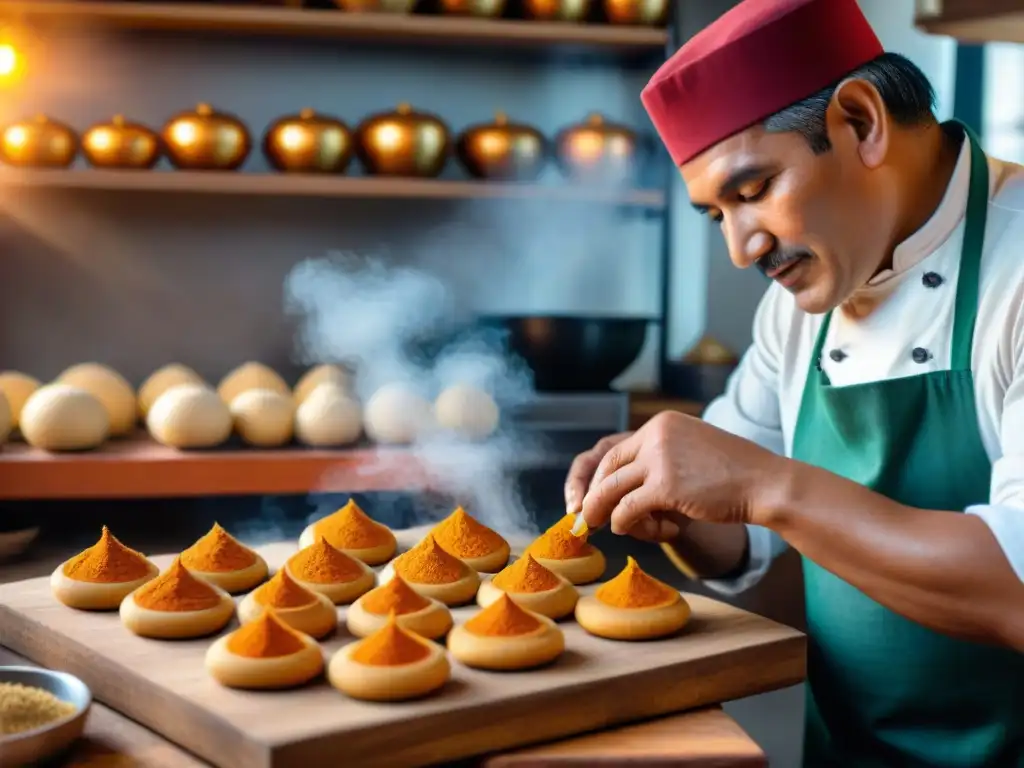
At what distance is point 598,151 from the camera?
300 centimetres

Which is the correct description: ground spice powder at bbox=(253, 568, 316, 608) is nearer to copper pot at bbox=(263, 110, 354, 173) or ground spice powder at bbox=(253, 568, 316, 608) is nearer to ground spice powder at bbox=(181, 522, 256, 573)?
ground spice powder at bbox=(181, 522, 256, 573)

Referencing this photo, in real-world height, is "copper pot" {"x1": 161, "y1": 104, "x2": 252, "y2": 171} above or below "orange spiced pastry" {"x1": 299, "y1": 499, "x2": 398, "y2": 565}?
above

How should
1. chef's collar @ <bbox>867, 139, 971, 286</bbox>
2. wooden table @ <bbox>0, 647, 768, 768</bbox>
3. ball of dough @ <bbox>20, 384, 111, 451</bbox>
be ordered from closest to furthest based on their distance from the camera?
wooden table @ <bbox>0, 647, 768, 768</bbox>
chef's collar @ <bbox>867, 139, 971, 286</bbox>
ball of dough @ <bbox>20, 384, 111, 451</bbox>

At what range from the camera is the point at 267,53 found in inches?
127

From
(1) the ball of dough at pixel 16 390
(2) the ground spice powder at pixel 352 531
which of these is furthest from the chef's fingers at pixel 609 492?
(1) the ball of dough at pixel 16 390

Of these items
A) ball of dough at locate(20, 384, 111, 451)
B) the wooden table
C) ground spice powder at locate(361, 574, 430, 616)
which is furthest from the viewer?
ball of dough at locate(20, 384, 111, 451)

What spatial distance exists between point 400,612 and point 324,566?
19cm

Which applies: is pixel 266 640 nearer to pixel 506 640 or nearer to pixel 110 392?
pixel 506 640

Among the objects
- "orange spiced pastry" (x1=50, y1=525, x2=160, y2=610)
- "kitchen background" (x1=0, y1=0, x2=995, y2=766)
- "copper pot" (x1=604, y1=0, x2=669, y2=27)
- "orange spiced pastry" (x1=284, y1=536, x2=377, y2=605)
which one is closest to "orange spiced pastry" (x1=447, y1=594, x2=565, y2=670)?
"orange spiced pastry" (x1=284, y1=536, x2=377, y2=605)

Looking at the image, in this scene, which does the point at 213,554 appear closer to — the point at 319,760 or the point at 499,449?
the point at 319,760

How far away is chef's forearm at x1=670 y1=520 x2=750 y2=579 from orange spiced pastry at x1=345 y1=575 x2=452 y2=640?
512mm

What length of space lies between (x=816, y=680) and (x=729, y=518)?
0.49 m

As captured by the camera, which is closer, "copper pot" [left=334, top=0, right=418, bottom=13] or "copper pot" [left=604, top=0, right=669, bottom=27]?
"copper pot" [left=334, top=0, right=418, bottom=13]

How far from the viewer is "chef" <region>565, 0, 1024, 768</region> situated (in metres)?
1.26
